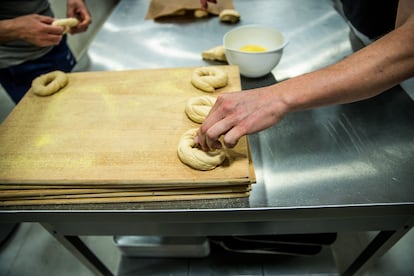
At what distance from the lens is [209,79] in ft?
3.23

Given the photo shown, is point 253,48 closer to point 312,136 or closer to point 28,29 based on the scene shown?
point 312,136

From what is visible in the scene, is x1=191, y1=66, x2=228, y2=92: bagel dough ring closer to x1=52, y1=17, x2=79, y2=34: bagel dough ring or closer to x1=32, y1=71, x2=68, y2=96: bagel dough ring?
x1=32, y1=71, x2=68, y2=96: bagel dough ring

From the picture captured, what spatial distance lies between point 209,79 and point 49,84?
0.62 meters

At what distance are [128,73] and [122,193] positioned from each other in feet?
1.80

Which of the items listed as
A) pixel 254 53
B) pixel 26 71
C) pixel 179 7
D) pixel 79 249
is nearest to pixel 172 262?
pixel 79 249

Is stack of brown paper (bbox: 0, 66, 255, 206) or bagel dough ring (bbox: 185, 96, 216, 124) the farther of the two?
bagel dough ring (bbox: 185, 96, 216, 124)

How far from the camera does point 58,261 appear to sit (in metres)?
1.64

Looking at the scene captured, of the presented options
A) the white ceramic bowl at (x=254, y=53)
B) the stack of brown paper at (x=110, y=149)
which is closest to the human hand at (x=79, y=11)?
the stack of brown paper at (x=110, y=149)

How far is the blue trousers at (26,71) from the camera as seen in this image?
1474 millimetres

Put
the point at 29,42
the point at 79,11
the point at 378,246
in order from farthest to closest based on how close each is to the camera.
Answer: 1. the point at 79,11
2. the point at 29,42
3. the point at 378,246

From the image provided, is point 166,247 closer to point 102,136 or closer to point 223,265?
point 223,265

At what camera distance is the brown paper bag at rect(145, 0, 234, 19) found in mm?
1599

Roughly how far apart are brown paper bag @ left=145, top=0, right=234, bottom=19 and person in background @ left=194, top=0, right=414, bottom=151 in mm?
1059

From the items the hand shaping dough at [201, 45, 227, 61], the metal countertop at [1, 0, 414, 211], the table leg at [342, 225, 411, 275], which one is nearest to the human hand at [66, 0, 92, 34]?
the metal countertop at [1, 0, 414, 211]
